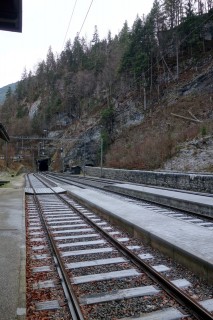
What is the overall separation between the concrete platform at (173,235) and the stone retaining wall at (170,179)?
8.99m

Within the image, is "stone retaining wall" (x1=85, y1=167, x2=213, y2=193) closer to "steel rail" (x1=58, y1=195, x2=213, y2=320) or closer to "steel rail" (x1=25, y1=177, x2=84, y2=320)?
"steel rail" (x1=58, y1=195, x2=213, y2=320)

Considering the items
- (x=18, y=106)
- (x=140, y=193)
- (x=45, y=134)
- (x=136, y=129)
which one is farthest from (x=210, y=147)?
(x=18, y=106)

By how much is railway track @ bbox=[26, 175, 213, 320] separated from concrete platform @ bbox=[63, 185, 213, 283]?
38 cm

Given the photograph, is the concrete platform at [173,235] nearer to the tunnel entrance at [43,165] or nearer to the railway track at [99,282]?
the railway track at [99,282]

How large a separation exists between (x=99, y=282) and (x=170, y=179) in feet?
66.5

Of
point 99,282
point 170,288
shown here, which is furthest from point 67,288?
point 170,288

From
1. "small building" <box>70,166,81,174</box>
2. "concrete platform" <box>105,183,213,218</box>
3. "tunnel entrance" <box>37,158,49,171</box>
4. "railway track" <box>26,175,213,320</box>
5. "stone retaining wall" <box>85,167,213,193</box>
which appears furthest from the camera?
"tunnel entrance" <box>37,158,49,171</box>

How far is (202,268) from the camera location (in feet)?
19.9

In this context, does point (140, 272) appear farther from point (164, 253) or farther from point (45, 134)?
point (45, 134)

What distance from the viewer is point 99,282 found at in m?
5.88

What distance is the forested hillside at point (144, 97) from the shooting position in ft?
151

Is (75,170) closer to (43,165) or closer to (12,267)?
(43,165)

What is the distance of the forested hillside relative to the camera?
46000mm

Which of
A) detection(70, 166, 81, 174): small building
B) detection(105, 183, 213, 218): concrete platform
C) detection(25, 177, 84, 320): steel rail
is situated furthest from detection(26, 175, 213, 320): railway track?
detection(70, 166, 81, 174): small building
